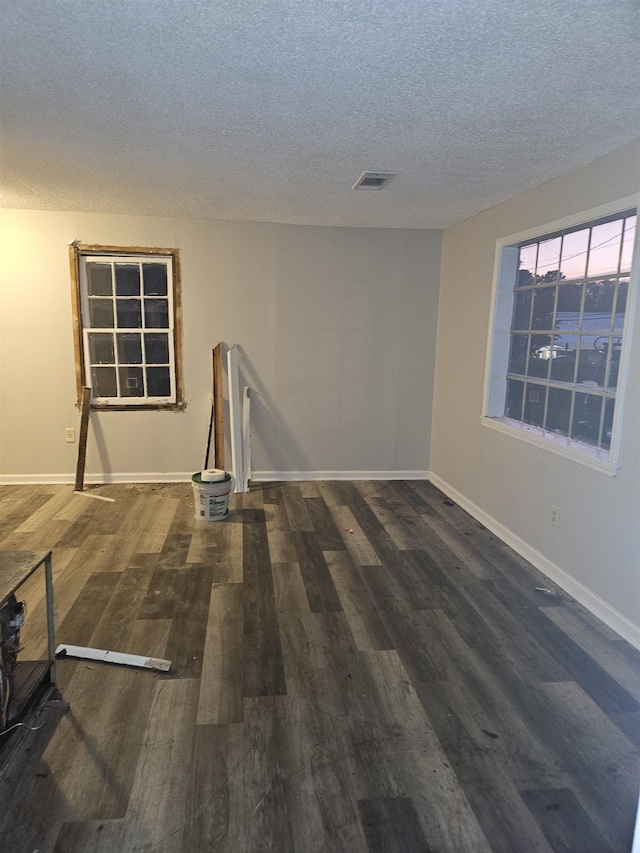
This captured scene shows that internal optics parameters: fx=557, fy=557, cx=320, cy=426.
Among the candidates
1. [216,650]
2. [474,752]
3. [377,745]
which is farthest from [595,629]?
[216,650]

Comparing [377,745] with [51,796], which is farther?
[377,745]

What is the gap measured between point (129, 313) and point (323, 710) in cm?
406

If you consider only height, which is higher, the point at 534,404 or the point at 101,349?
the point at 101,349

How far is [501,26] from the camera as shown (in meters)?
1.85

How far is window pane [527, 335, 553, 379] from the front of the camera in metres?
3.73

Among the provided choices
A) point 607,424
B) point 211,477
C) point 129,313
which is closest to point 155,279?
point 129,313

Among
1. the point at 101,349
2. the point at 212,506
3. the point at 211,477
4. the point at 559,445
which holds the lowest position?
the point at 212,506

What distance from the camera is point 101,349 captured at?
5184 mm

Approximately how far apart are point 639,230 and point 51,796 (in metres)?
3.34

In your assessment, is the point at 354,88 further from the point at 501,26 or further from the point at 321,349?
the point at 321,349

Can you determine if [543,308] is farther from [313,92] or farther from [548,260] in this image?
[313,92]

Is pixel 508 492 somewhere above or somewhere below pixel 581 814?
above

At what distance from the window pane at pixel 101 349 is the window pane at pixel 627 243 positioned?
4178mm

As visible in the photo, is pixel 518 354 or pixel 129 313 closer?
pixel 518 354
